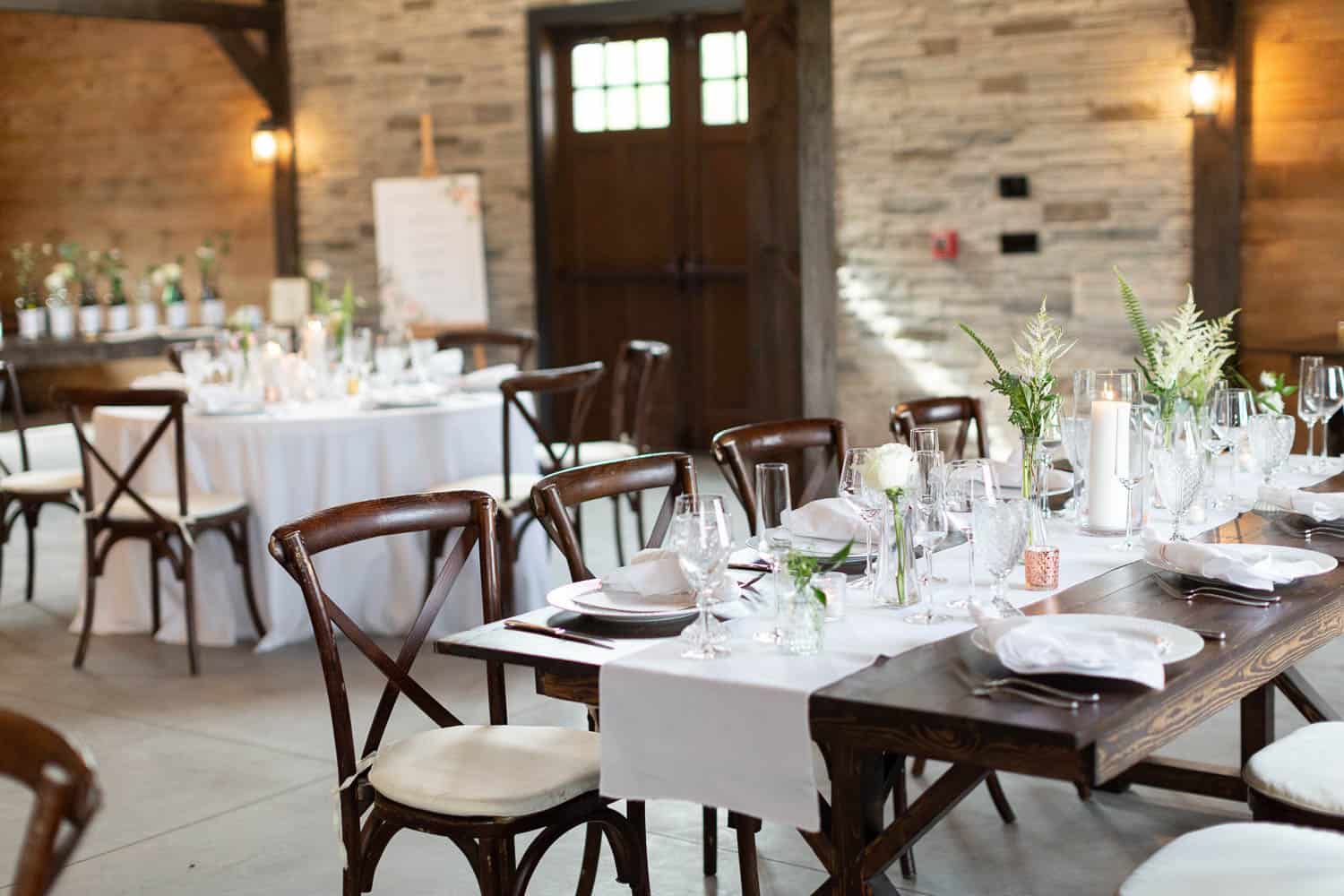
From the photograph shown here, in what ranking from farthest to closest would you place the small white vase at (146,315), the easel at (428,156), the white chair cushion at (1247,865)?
the small white vase at (146,315) → the easel at (428,156) → the white chair cushion at (1247,865)

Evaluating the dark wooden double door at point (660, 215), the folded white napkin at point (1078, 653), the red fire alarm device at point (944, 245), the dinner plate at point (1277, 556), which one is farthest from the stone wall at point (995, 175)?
the folded white napkin at point (1078, 653)

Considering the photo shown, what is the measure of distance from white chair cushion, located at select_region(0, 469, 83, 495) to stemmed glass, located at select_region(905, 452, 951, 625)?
4.01 m

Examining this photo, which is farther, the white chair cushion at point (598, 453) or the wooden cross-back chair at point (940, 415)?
the white chair cushion at point (598, 453)

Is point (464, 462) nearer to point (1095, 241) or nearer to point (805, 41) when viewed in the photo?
point (805, 41)

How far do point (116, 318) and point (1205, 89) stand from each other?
628 cm

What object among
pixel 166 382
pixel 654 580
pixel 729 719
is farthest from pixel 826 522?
→ pixel 166 382

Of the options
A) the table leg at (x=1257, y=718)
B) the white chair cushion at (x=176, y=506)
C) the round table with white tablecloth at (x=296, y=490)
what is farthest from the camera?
the round table with white tablecloth at (x=296, y=490)

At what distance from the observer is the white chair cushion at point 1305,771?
2.40 meters

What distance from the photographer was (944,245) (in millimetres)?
7871

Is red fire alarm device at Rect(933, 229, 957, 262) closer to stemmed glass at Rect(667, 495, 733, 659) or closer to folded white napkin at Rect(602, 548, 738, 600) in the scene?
folded white napkin at Rect(602, 548, 738, 600)

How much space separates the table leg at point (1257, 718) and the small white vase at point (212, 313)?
805cm

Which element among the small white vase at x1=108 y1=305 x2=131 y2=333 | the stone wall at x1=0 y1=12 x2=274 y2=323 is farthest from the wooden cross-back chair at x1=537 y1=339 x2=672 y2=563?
the stone wall at x1=0 y1=12 x2=274 y2=323

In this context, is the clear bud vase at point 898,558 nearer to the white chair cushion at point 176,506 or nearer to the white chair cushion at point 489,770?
the white chair cushion at point 489,770

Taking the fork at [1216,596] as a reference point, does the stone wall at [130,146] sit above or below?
above
